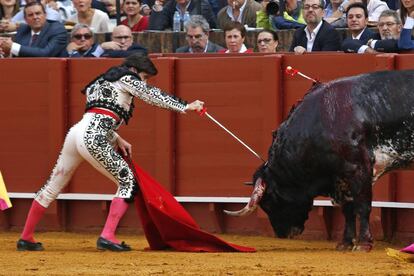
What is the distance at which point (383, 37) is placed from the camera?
12.3 m

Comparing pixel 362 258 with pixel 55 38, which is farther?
pixel 55 38

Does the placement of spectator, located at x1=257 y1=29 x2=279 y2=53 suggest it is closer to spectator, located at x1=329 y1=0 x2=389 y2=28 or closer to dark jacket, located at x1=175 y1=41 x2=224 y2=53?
dark jacket, located at x1=175 y1=41 x2=224 y2=53

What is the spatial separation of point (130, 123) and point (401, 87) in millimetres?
3084

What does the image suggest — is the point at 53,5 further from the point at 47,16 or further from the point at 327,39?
the point at 327,39

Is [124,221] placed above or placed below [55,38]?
below

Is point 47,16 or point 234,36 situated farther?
point 47,16

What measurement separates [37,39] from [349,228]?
4.56 m

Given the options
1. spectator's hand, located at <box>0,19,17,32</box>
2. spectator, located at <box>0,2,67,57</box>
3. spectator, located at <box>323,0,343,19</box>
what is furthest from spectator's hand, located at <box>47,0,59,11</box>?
spectator, located at <box>323,0,343,19</box>

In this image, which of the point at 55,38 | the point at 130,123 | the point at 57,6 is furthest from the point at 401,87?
the point at 57,6

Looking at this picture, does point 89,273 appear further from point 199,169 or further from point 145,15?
point 145,15

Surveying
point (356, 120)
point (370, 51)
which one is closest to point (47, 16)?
point (370, 51)

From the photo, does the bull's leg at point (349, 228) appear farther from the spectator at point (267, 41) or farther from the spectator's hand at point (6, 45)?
the spectator's hand at point (6, 45)

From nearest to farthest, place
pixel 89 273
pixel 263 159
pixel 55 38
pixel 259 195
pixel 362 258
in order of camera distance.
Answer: pixel 89 273
pixel 362 258
pixel 259 195
pixel 263 159
pixel 55 38

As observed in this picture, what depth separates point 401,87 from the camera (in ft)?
34.6
